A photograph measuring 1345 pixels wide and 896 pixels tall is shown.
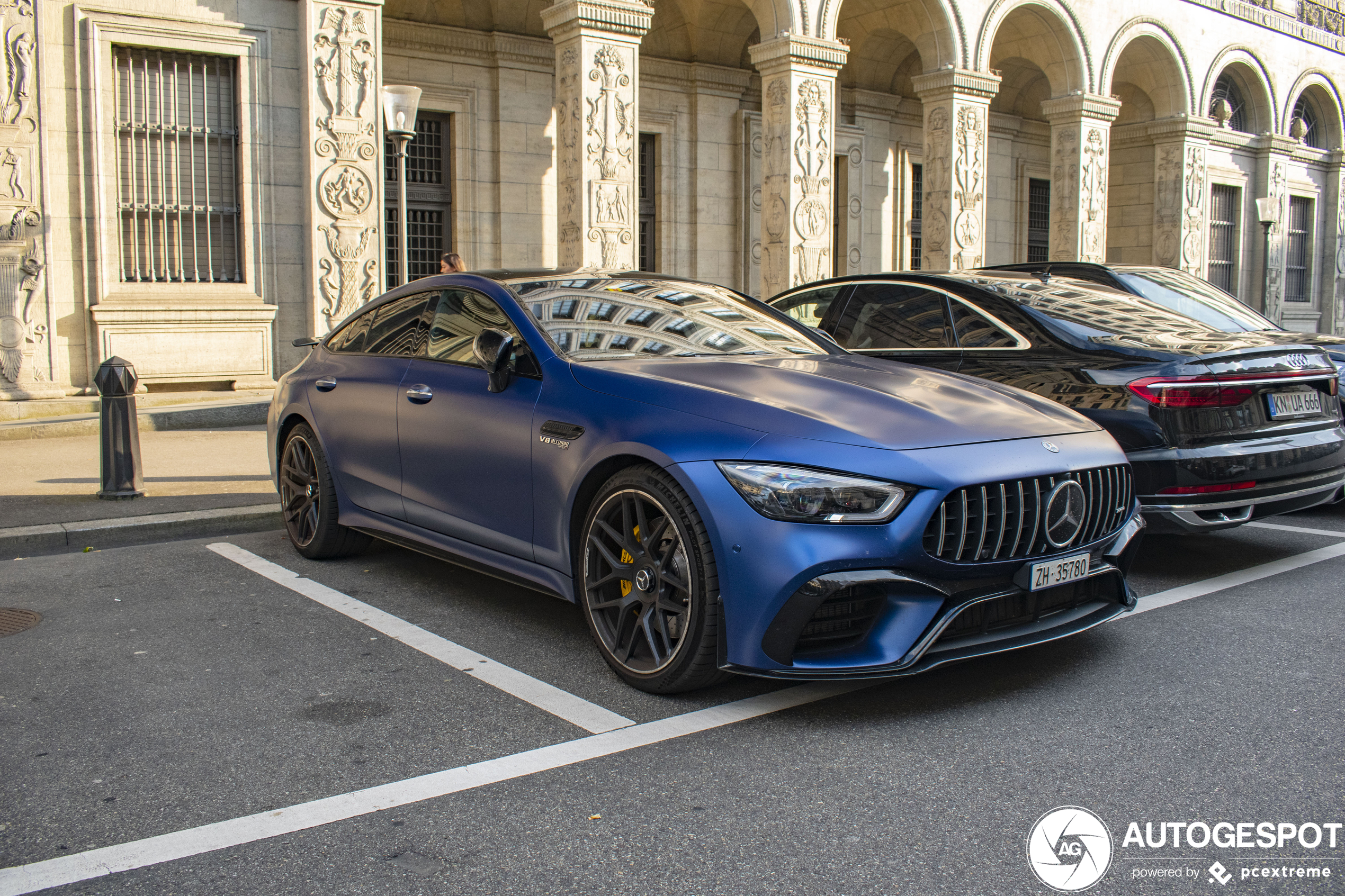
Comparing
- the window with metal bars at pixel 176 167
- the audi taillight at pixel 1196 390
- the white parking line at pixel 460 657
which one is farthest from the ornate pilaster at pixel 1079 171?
the white parking line at pixel 460 657

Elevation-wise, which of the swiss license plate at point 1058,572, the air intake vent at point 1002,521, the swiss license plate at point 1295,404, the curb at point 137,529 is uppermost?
the swiss license plate at point 1295,404

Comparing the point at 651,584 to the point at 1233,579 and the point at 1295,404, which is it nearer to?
the point at 1233,579

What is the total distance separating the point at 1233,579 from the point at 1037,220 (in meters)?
24.2

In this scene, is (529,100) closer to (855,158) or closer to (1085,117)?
(855,158)

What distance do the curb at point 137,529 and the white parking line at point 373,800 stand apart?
169 inches

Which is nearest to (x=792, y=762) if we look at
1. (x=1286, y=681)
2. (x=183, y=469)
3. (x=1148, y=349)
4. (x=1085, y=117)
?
(x=1286, y=681)

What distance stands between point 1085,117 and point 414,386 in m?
20.1

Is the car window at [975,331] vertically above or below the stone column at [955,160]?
below

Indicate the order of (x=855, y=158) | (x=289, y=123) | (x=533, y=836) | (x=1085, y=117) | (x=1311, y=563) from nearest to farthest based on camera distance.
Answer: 1. (x=533, y=836)
2. (x=1311, y=563)
3. (x=289, y=123)
4. (x=1085, y=117)
5. (x=855, y=158)

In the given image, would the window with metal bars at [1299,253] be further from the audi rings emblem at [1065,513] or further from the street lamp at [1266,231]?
the audi rings emblem at [1065,513]

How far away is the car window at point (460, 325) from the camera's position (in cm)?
487

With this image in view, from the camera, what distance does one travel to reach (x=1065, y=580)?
3.86 m

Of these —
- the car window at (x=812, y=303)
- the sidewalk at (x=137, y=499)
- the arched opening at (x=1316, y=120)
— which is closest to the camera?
the sidewalk at (x=137, y=499)

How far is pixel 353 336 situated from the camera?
6074 mm
